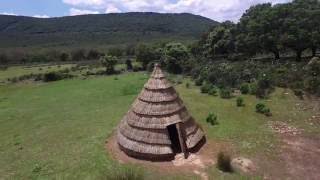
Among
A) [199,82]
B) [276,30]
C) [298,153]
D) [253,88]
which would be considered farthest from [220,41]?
[298,153]

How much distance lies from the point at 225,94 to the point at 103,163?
1763 centimetres

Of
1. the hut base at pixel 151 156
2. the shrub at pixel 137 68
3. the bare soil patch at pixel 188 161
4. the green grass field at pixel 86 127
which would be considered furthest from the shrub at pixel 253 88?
the shrub at pixel 137 68

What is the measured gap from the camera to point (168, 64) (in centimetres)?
5128

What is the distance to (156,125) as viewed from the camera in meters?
19.8

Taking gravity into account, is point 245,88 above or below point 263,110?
above

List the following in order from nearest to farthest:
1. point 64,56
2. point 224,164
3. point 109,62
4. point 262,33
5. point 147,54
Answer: point 224,164
point 262,33
point 109,62
point 147,54
point 64,56

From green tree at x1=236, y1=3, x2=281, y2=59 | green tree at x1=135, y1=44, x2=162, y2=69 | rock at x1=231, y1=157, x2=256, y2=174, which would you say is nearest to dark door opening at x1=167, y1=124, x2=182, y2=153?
rock at x1=231, y1=157, x2=256, y2=174

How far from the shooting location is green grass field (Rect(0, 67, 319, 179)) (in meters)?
18.6

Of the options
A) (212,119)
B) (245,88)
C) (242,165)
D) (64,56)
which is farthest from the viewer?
(64,56)

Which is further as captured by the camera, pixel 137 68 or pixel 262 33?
pixel 137 68

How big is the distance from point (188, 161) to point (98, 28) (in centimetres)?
16082

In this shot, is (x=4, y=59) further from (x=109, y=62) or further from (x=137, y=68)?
(x=137, y=68)

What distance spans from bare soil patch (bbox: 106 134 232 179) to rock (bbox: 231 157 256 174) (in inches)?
42.3

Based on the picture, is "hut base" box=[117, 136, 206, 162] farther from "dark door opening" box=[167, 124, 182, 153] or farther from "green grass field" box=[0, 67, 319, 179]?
"green grass field" box=[0, 67, 319, 179]
